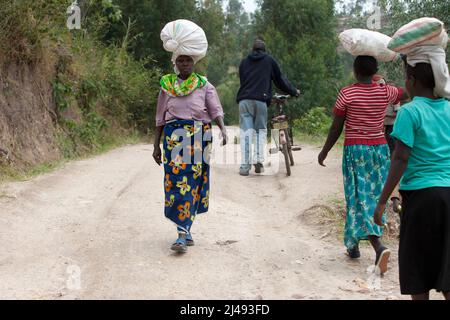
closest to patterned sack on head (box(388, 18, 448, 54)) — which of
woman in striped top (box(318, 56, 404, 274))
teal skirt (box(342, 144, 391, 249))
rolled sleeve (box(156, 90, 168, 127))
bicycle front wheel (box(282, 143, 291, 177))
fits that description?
woman in striped top (box(318, 56, 404, 274))

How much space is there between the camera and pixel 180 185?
228 inches

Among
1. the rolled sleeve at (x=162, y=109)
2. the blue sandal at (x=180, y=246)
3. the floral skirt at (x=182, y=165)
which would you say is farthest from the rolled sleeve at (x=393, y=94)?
the blue sandal at (x=180, y=246)

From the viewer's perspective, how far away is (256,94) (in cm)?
1046

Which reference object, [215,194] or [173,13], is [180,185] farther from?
[173,13]

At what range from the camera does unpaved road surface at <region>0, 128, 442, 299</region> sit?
4.79m

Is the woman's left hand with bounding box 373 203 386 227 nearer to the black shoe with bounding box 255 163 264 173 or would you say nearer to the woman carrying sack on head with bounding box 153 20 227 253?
the woman carrying sack on head with bounding box 153 20 227 253

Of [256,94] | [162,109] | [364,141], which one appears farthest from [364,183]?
[256,94]

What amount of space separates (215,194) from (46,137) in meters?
4.64

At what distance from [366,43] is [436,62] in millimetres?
1472

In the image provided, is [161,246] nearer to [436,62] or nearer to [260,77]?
[436,62]

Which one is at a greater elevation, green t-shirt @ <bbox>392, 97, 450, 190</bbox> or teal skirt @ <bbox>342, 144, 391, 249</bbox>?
green t-shirt @ <bbox>392, 97, 450, 190</bbox>

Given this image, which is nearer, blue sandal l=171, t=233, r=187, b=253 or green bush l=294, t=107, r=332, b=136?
blue sandal l=171, t=233, r=187, b=253

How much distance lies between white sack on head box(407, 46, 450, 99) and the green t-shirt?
83 mm
